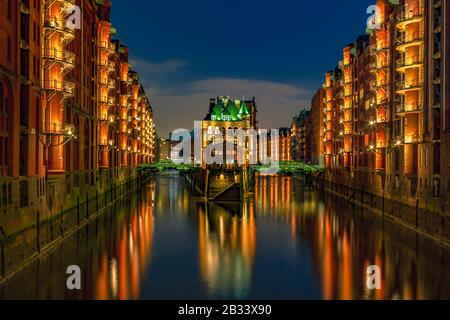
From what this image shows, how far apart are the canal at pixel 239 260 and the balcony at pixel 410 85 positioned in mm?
13744

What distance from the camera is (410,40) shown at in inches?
2053

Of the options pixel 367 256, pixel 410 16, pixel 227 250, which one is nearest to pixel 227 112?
pixel 410 16

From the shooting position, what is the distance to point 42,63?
136ft

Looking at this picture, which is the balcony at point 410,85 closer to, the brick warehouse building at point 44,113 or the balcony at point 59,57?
the brick warehouse building at point 44,113

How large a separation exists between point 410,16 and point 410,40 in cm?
234

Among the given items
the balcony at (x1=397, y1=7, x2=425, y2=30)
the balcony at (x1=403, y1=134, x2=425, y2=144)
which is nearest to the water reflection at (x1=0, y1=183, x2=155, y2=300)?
the balcony at (x1=403, y1=134, x2=425, y2=144)

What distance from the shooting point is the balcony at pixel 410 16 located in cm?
5099

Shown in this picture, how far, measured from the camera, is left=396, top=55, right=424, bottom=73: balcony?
51406 mm

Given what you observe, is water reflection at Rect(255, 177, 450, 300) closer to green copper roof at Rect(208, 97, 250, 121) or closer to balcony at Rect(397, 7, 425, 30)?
balcony at Rect(397, 7, 425, 30)

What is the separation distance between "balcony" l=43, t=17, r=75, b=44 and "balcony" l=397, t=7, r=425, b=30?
32182mm

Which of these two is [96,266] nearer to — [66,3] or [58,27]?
[58,27]
